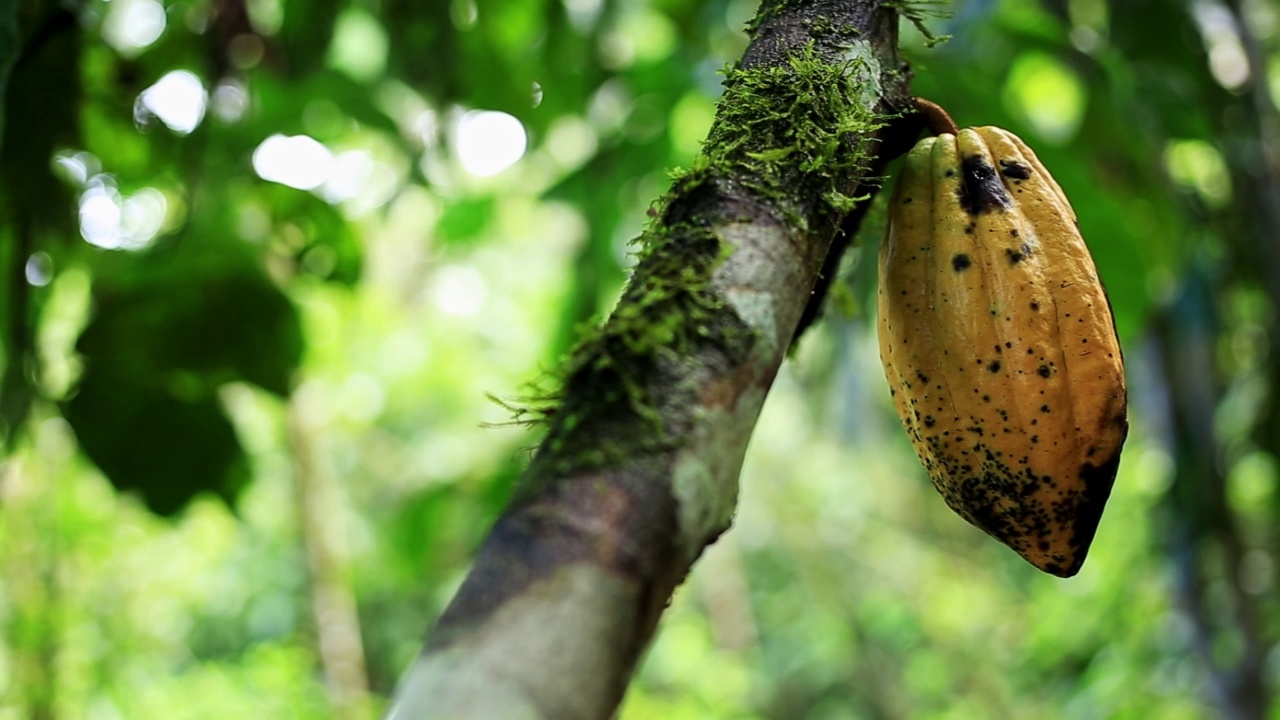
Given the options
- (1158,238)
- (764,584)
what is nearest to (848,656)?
(764,584)

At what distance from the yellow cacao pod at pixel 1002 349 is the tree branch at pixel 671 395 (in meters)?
0.13

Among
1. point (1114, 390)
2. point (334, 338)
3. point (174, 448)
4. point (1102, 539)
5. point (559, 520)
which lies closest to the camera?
point (559, 520)

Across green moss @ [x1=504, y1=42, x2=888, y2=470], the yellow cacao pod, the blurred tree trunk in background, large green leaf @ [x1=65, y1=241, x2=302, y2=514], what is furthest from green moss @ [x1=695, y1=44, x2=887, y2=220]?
the blurred tree trunk in background

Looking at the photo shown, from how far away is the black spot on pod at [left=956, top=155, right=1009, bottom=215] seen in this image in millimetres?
843

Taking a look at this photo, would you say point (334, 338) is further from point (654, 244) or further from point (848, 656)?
point (848, 656)

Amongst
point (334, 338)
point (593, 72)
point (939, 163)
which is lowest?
point (334, 338)

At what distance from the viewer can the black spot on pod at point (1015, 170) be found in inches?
34.5

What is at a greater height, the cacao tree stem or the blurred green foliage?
the cacao tree stem

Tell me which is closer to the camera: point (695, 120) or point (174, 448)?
point (174, 448)

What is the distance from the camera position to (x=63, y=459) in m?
3.92

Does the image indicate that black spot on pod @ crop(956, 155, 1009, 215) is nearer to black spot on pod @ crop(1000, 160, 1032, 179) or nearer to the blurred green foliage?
black spot on pod @ crop(1000, 160, 1032, 179)

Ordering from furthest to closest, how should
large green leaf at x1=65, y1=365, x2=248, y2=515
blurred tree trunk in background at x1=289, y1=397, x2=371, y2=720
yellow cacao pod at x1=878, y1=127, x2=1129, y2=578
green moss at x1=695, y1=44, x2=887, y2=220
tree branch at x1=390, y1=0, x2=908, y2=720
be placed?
blurred tree trunk in background at x1=289, y1=397, x2=371, y2=720 < large green leaf at x1=65, y1=365, x2=248, y2=515 < yellow cacao pod at x1=878, y1=127, x2=1129, y2=578 < green moss at x1=695, y1=44, x2=887, y2=220 < tree branch at x1=390, y1=0, x2=908, y2=720

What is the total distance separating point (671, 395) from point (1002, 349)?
37 centimetres

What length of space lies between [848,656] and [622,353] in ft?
31.3
